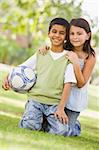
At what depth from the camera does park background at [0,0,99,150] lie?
2.59 m

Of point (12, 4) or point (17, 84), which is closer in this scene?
point (17, 84)

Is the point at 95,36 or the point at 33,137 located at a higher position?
the point at 95,36

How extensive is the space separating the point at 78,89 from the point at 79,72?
14cm

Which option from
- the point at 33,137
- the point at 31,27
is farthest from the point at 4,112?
the point at 31,27

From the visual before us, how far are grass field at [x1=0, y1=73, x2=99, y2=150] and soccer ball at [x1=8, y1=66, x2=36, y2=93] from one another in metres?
0.20

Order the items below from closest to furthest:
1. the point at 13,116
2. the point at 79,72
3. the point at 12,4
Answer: the point at 79,72 → the point at 13,116 → the point at 12,4

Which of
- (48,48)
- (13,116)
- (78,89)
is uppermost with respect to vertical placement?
(48,48)

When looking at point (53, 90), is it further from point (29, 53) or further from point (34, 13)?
point (29, 53)

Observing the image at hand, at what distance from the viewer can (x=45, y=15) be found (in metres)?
4.34

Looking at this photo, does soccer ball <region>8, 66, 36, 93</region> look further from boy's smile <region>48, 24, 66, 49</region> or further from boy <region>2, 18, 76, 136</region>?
boy's smile <region>48, 24, 66, 49</region>

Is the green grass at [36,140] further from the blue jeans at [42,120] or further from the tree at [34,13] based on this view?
the tree at [34,13]

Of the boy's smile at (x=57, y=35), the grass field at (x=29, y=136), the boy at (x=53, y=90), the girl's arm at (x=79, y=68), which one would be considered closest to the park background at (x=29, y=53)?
the grass field at (x=29, y=136)

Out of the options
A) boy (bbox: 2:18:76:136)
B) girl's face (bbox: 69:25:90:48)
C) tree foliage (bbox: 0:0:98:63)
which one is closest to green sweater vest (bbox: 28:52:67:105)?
boy (bbox: 2:18:76:136)

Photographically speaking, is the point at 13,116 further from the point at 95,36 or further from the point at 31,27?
the point at 31,27
